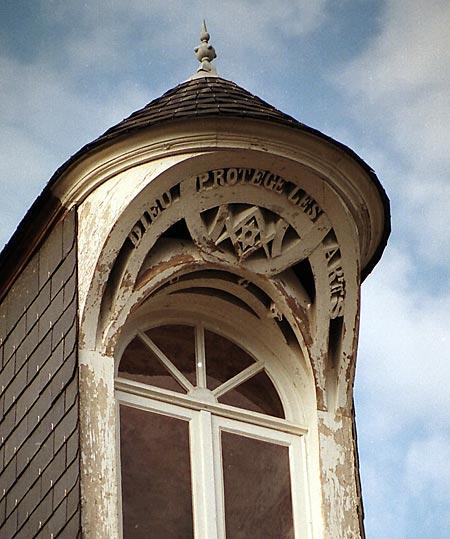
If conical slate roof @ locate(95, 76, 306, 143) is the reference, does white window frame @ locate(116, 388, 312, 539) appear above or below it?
below

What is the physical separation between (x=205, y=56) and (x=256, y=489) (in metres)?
3.07

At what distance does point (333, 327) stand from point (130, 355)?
50.9 inches

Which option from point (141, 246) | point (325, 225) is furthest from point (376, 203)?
point (141, 246)

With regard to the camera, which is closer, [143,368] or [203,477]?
[203,477]

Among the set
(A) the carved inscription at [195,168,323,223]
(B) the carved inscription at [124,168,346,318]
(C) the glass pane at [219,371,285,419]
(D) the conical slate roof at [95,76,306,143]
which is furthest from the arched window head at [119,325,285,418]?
(D) the conical slate roof at [95,76,306,143]

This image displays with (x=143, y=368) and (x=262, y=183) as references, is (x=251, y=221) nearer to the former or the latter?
(x=262, y=183)

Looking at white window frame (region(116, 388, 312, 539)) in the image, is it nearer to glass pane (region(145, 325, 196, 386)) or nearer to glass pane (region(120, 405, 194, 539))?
glass pane (region(120, 405, 194, 539))

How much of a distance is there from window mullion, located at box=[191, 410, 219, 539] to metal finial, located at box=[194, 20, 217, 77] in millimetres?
2432

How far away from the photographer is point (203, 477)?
535 inches

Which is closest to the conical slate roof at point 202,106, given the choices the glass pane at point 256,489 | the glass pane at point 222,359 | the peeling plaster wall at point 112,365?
the peeling plaster wall at point 112,365

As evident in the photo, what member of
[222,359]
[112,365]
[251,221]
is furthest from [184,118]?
[112,365]

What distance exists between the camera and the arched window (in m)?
13.4

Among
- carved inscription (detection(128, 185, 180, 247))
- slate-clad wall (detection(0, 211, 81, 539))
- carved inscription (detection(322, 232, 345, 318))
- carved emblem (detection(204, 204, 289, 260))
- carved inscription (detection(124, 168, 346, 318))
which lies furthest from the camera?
carved inscription (detection(322, 232, 345, 318))

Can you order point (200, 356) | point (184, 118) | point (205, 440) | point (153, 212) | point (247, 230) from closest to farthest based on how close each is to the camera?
point (205, 440), point (153, 212), point (184, 118), point (247, 230), point (200, 356)
